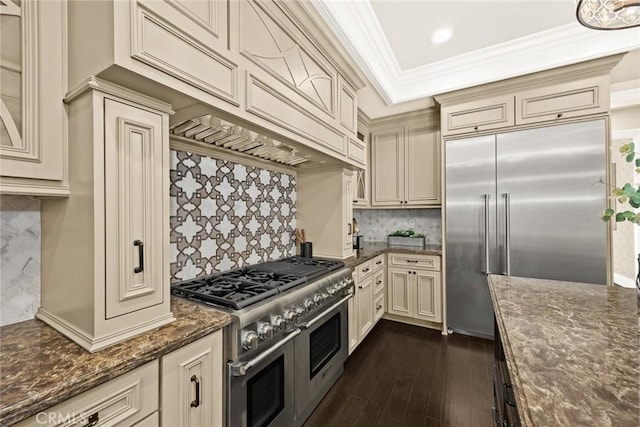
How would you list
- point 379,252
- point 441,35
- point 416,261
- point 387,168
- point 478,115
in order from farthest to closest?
point 387,168 < point 416,261 < point 379,252 < point 478,115 < point 441,35

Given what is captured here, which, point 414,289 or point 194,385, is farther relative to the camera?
point 414,289

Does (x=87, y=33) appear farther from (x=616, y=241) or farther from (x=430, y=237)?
(x=616, y=241)

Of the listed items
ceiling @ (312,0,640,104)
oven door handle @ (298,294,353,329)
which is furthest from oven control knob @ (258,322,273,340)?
ceiling @ (312,0,640,104)

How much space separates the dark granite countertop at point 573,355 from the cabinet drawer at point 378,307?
171 centimetres

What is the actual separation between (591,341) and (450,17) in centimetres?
Answer: 235

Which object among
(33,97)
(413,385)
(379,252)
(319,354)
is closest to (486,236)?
(379,252)

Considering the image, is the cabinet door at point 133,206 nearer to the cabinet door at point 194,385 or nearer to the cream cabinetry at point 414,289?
the cabinet door at point 194,385

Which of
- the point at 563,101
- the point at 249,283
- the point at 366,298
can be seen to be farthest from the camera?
the point at 366,298

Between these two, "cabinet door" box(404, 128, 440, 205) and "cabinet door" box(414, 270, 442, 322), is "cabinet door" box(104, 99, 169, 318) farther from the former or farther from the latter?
"cabinet door" box(404, 128, 440, 205)

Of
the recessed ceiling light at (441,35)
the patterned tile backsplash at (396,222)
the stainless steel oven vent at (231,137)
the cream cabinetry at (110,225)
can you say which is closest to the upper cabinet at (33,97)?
the cream cabinetry at (110,225)

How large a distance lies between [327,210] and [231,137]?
1250 millimetres

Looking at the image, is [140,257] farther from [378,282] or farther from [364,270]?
[378,282]

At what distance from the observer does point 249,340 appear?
122cm

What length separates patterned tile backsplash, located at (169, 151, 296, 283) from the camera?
1638 millimetres
